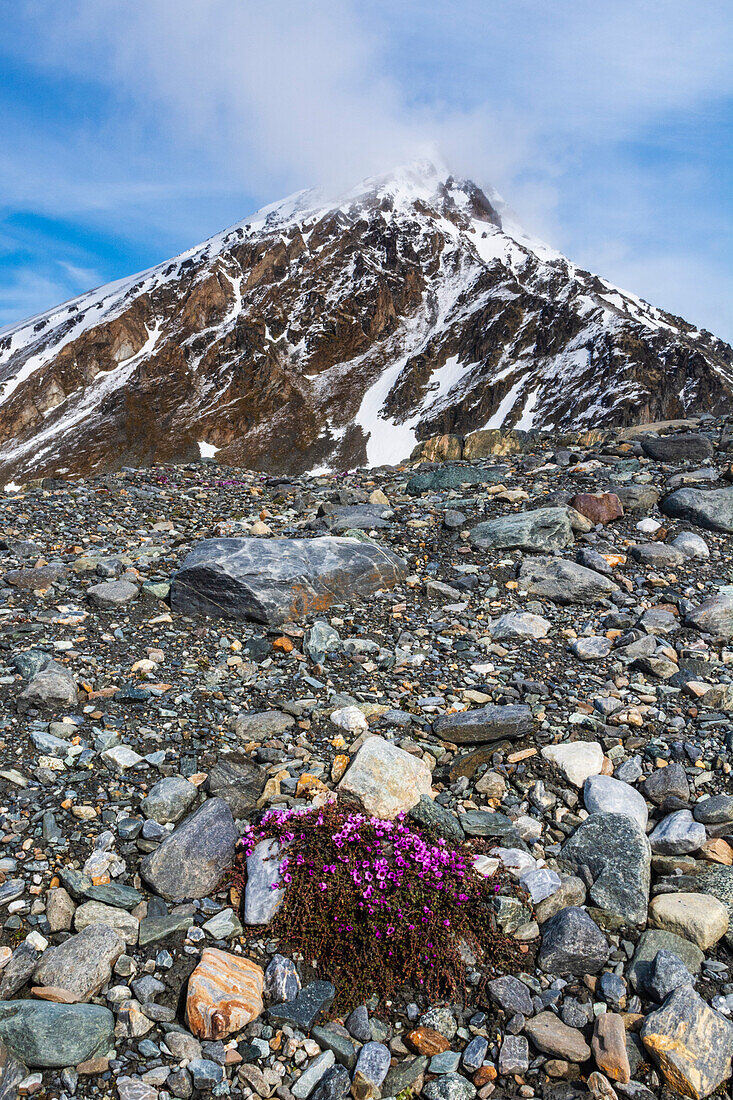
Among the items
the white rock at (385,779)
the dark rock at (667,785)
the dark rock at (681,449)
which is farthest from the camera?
the dark rock at (681,449)

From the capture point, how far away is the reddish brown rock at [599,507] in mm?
12453

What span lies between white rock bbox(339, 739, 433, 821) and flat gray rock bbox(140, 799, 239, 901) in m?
1.09

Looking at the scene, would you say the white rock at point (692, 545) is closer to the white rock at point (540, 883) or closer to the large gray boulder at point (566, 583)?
the large gray boulder at point (566, 583)

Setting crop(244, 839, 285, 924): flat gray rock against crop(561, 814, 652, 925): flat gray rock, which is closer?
crop(244, 839, 285, 924): flat gray rock

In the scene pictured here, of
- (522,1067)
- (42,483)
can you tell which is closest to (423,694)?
(522,1067)

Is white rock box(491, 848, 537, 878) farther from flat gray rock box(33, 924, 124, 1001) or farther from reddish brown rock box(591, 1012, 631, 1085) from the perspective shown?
flat gray rock box(33, 924, 124, 1001)

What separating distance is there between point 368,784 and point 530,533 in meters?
7.02

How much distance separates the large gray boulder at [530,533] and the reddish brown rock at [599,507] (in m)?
0.76

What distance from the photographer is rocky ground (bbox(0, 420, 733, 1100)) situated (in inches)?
151

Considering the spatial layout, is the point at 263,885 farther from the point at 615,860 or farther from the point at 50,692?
the point at 50,692

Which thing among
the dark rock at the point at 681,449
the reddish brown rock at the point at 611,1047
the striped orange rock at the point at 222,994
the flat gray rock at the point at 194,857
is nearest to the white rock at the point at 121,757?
the flat gray rock at the point at 194,857

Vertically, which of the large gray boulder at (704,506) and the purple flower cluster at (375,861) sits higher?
the large gray boulder at (704,506)

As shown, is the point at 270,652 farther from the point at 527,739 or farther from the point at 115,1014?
the point at 115,1014

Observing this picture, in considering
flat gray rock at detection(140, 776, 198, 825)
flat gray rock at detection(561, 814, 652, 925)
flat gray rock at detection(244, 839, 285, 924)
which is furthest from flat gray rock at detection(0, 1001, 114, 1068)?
flat gray rock at detection(561, 814, 652, 925)
